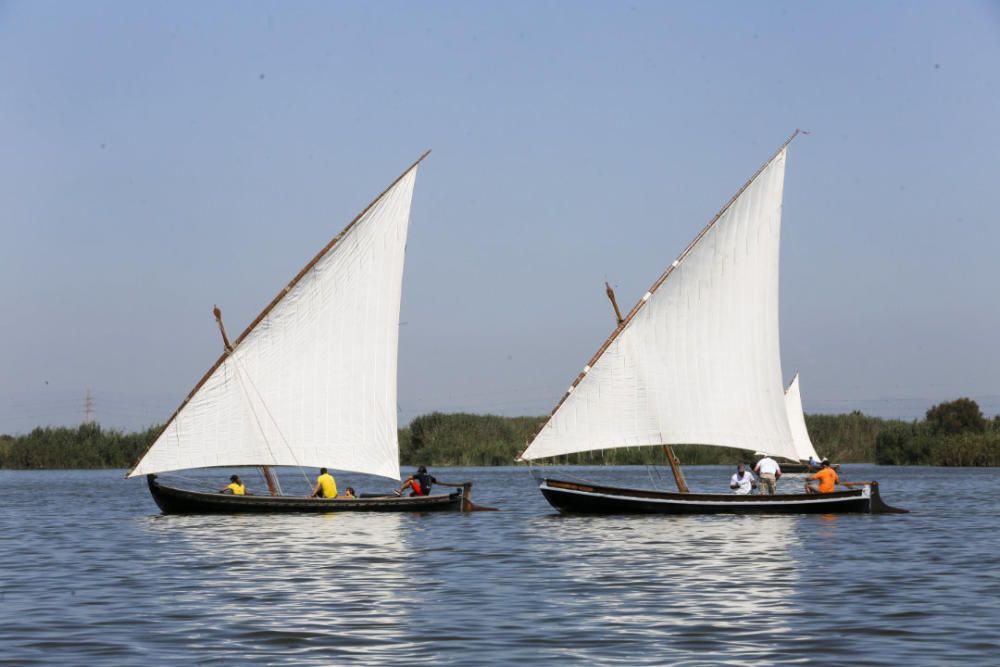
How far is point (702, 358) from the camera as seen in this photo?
4250 cm

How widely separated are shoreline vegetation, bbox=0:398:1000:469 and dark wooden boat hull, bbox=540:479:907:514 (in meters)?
44.2

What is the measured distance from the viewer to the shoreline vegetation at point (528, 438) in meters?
90.9

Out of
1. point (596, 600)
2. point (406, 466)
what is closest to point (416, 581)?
point (596, 600)

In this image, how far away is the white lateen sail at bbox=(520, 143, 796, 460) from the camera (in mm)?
41906

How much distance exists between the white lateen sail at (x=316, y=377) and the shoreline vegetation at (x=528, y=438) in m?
47.3

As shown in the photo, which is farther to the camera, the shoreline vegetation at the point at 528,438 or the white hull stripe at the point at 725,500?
the shoreline vegetation at the point at 528,438

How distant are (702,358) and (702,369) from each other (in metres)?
0.32

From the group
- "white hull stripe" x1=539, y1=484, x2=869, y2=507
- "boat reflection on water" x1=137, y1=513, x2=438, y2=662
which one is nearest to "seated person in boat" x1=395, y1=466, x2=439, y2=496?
"boat reflection on water" x1=137, y1=513, x2=438, y2=662

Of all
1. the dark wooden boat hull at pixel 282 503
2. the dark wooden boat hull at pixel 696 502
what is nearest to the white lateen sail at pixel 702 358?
the dark wooden boat hull at pixel 696 502

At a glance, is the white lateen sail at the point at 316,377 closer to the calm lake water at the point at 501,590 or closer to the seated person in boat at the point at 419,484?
the calm lake water at the point at 501,590

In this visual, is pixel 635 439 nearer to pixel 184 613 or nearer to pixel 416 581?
pixel 416 581

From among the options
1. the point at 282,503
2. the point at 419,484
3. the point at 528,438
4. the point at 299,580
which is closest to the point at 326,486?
the point at 282,503

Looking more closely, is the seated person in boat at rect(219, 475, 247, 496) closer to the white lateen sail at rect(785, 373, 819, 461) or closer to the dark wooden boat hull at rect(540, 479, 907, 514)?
the dark wooden boat hull at rect(540, 479, 907, 514)

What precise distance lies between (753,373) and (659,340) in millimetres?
3011
